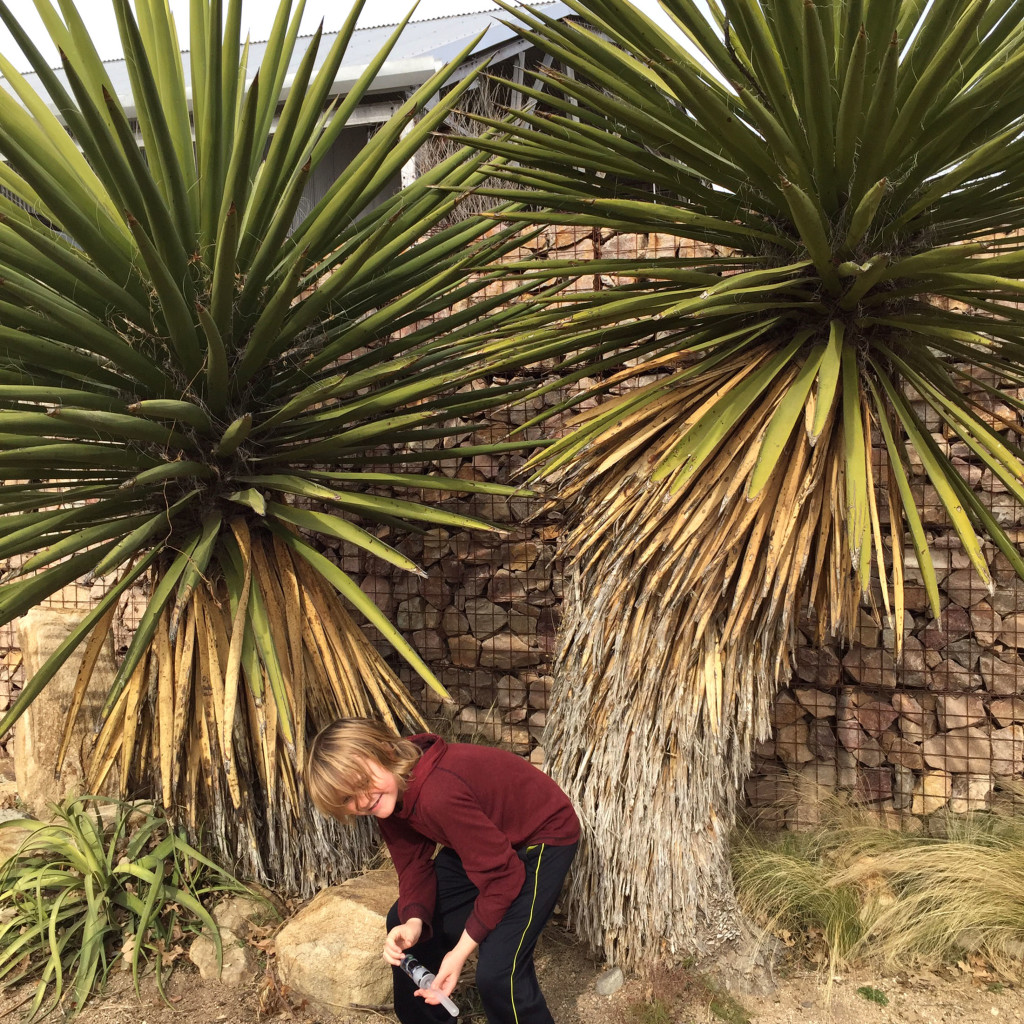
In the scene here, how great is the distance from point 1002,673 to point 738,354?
197cm

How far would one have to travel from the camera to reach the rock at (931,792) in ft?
11.5

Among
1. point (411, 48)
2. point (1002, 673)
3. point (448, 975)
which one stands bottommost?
point (448, 975)

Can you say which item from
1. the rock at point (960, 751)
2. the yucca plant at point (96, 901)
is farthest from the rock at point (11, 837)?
the rock at point (960, 751)

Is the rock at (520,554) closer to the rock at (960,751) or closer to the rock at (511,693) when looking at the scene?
the rock at (511,693)

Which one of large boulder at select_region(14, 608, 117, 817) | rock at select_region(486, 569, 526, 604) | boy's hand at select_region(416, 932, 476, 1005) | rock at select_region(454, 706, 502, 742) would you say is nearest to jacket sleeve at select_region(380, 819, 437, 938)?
boy's hand at select_region(416, 932, 476, 1005)

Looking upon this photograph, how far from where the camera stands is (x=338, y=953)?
2570mm

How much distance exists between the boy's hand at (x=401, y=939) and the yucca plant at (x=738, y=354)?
0.70 metres

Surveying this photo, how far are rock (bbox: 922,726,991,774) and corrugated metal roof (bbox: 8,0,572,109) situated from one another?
4.38 m

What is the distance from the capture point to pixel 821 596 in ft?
8.20

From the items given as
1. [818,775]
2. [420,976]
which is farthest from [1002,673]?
[420,976]

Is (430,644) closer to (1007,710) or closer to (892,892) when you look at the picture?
(892,892)

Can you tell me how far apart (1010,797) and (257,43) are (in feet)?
22.0

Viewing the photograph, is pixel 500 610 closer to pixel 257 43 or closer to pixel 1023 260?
pixel 1023 260

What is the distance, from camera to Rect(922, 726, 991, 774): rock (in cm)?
347
